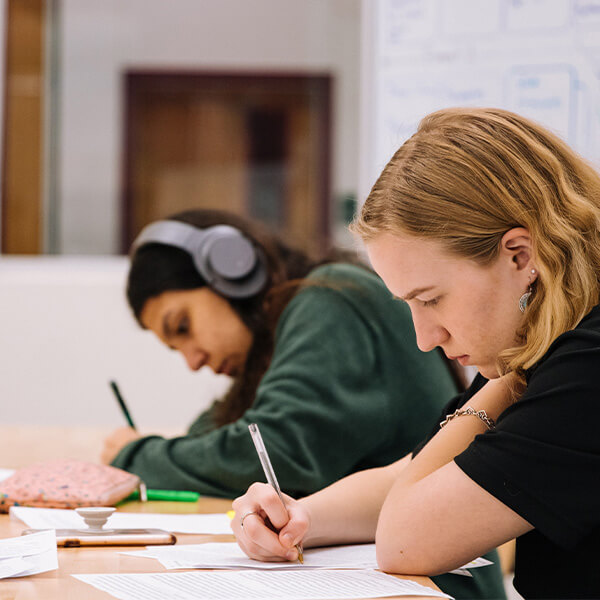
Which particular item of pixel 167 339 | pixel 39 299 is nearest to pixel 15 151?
pixel 39 299

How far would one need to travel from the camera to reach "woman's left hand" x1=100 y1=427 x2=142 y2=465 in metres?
1.52

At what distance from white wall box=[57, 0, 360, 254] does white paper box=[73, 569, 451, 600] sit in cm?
252

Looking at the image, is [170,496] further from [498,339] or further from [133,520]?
[498,339]

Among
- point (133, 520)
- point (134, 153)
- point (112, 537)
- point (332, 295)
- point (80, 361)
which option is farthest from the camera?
point (134, 153)

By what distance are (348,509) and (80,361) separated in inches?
85.5

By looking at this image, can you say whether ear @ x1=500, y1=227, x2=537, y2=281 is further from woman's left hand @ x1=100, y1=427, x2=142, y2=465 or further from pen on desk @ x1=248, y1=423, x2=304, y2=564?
woman's left hand @ x1=100, y1=427, x2=142, y2=465

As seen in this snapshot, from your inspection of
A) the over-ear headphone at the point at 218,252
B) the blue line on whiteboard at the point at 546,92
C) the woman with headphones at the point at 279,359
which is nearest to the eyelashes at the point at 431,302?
the woman with headphones at the point at 279,359

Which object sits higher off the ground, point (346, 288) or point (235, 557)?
point (346, 288)

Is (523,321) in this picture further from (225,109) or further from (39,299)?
(225,109)

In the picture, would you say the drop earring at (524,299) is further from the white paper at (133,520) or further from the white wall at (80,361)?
the white wall at (80,361)

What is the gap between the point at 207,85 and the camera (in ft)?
11.3

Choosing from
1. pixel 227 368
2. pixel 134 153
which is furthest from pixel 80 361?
pixel 227 368

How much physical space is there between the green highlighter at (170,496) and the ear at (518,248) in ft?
2.16

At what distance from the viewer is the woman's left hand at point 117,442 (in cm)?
152
